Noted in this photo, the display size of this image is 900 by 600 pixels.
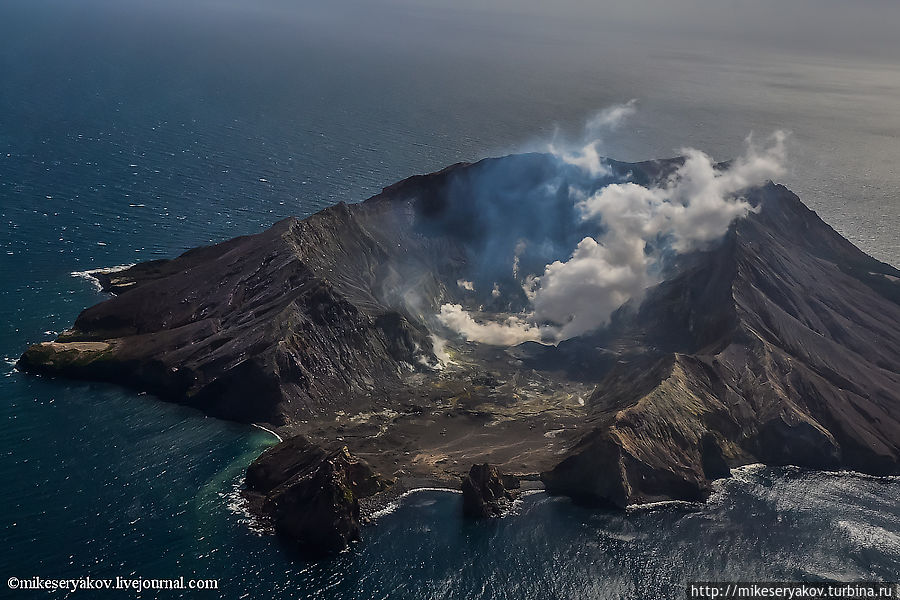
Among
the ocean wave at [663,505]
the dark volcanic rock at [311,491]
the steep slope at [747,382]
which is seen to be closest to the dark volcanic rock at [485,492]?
the steep slope at [747,382]

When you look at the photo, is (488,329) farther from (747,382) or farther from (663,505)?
(663,505)

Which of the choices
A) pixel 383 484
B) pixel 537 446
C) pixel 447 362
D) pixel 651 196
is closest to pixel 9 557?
pixel 383 484

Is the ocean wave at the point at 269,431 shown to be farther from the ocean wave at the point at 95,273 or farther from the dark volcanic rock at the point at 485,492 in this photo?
the ocean wave at the point at 95,273

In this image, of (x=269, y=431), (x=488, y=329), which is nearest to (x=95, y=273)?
(x=269, y=431)

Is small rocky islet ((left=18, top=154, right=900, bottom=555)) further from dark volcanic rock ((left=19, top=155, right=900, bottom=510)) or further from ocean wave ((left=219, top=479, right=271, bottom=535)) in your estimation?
ocean wave ((left=219, top=479, right=271, bottom=535))

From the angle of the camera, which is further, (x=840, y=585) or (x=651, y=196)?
(x=651, y=196)

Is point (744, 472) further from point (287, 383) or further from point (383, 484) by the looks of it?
point (287, 383)
